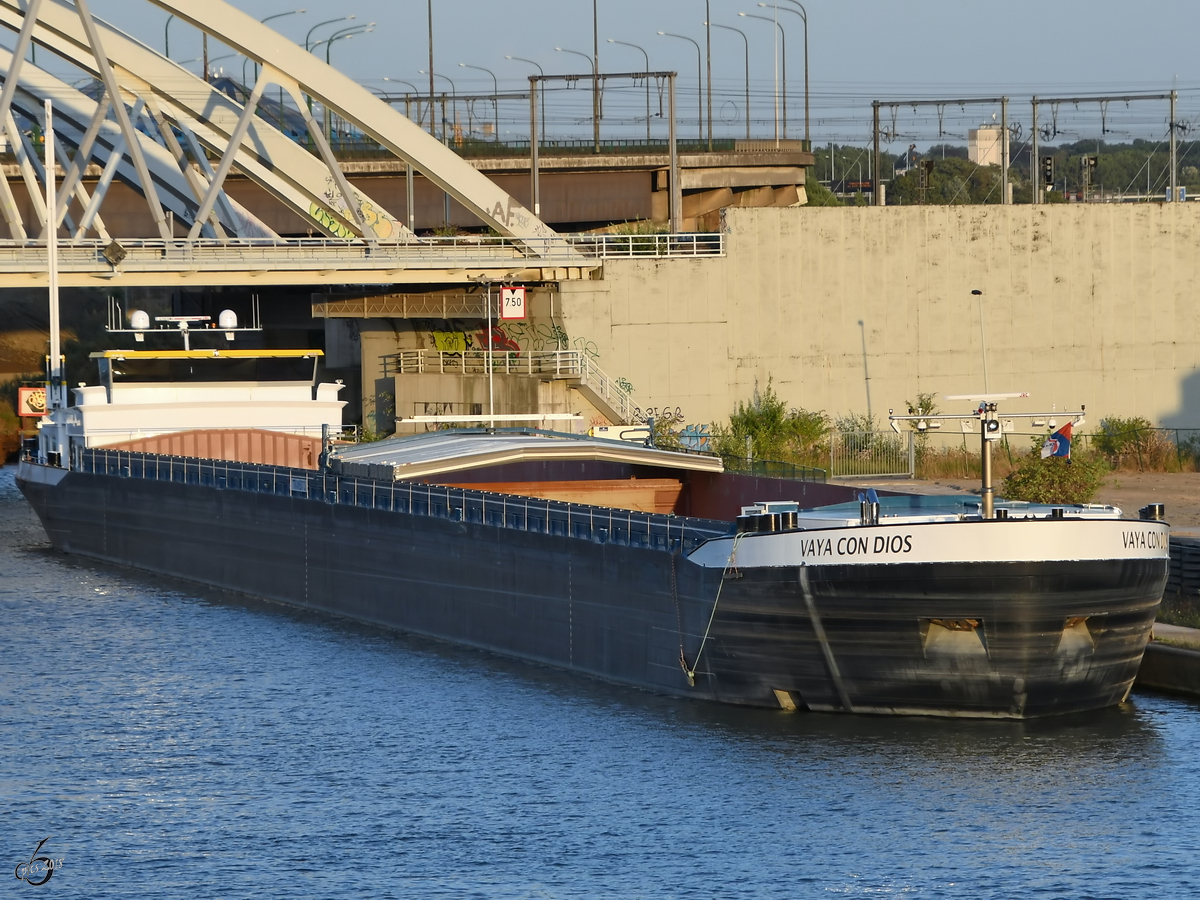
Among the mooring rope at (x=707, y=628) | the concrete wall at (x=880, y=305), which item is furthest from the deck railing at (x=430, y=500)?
the concrete wall at (x=880, y=305)

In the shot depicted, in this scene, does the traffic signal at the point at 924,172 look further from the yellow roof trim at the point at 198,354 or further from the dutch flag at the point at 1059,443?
the dutch flag at the point at 1059,443

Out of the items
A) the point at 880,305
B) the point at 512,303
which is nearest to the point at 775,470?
the point at 880,305

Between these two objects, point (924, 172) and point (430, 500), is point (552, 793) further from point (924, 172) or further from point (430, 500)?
point (924, 172)

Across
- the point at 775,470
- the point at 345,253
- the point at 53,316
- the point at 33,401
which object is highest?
the point at 345,253

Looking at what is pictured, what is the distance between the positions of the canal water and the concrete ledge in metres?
0.25

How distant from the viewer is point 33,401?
45.7 m

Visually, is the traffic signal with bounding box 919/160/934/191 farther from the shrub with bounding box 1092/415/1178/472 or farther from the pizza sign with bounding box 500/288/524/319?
the pizza sign with bounding box 500/288/524/319

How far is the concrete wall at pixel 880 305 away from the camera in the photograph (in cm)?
5200

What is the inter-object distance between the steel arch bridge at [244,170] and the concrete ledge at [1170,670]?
31837 millimetres

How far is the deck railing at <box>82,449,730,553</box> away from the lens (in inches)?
926

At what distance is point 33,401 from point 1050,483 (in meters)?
28.3

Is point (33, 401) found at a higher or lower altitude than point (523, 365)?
lower

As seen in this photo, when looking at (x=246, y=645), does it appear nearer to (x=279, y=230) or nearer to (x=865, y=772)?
(x=865, y=772)

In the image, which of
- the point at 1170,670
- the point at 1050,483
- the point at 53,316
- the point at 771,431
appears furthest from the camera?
the point at 771,431
